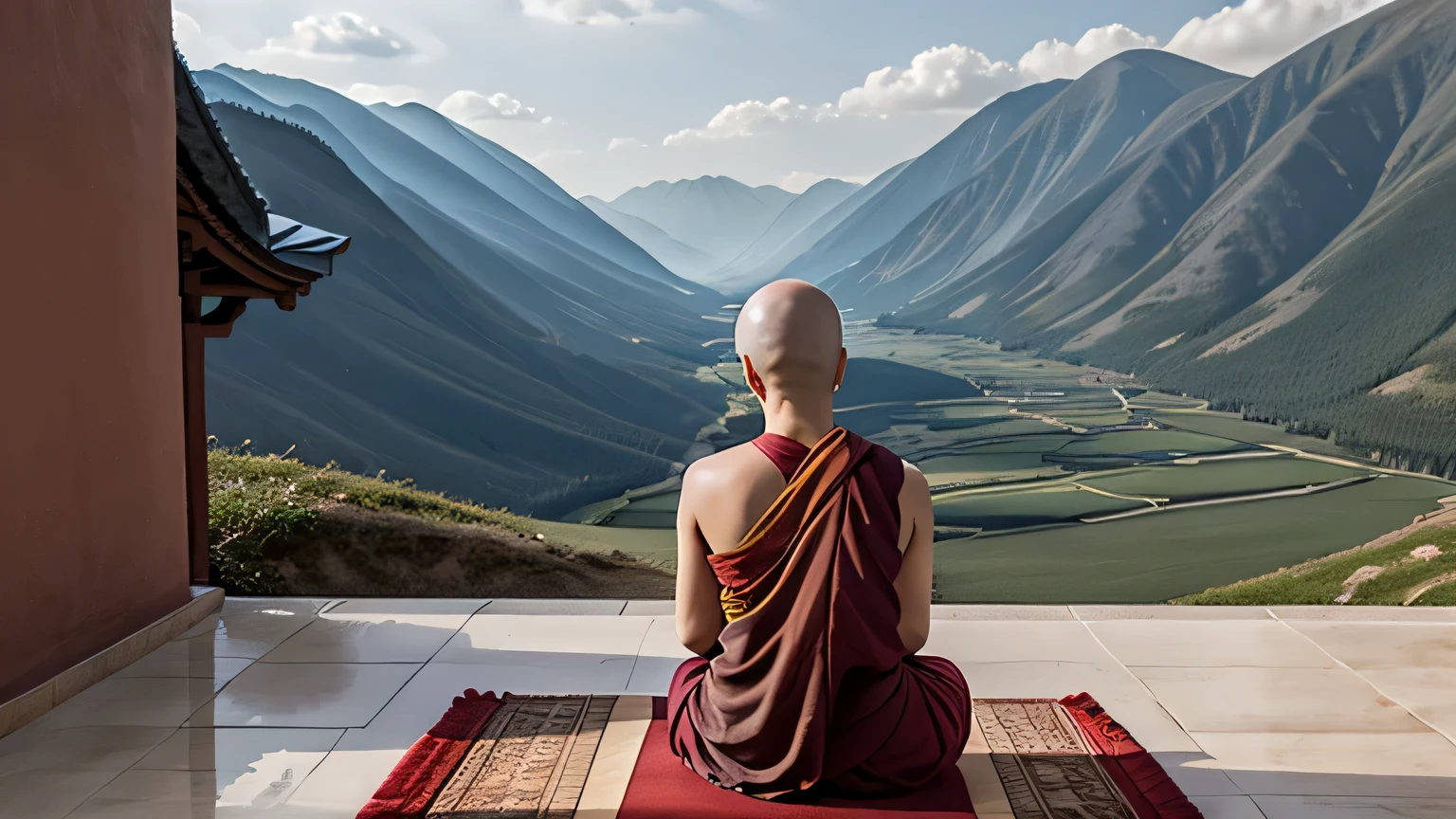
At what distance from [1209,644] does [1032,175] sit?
383 centimetres

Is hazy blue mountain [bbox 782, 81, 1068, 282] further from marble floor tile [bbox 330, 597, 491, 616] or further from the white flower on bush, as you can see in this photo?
marble floor tile [bbox 330, 597, 491, 616]

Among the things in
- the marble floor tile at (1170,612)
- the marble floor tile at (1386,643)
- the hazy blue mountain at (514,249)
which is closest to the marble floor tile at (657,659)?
the marble floor tile at (1170,612)

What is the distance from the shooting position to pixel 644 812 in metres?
1.99

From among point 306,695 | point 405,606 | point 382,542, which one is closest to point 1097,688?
point 306,695

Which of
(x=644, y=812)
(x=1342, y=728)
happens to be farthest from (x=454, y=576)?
(x=1342, y=728)

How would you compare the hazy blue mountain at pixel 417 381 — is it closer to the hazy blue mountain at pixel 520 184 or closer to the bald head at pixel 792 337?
the hazy blue mountain at pixel 520 184

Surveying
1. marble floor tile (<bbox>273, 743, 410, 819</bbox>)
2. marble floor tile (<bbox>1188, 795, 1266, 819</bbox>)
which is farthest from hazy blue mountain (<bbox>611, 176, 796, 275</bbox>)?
marble floor tile (<bbox>1188, 795, 1266, 819</bbox>)

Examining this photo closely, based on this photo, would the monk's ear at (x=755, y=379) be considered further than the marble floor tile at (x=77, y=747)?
No

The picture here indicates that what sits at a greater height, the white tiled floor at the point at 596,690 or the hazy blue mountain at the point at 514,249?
the hazy blue mountain at the point at 514,249

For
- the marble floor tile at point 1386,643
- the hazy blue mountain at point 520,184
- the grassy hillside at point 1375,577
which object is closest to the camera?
the marble floor tile at point 1386,643

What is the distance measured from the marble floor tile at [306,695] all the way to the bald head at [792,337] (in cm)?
163

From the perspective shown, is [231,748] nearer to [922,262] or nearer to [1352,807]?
[1352,807]

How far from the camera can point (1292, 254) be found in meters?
5.65

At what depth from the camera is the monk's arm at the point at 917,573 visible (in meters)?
1.96
